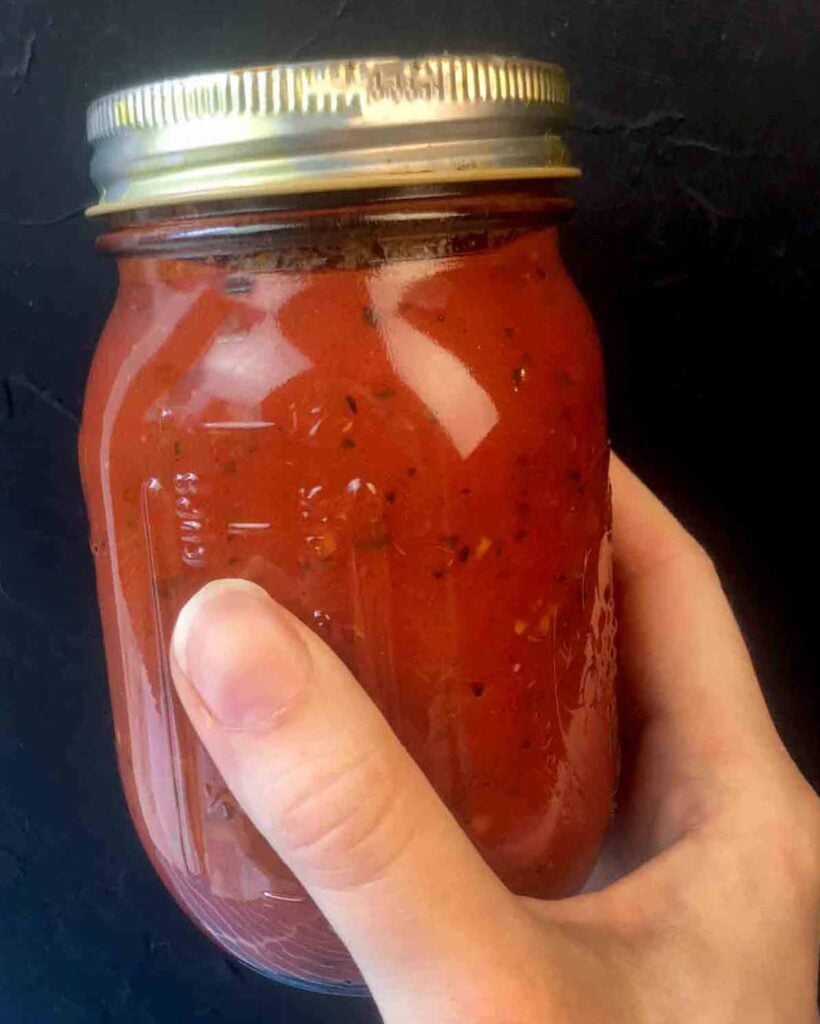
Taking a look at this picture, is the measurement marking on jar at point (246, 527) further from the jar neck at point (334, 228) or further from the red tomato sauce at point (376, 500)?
the jar neck at point (334, 228)

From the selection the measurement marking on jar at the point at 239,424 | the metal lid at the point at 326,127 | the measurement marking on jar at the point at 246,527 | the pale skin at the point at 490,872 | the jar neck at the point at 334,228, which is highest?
the metal lid at the point at 326,127

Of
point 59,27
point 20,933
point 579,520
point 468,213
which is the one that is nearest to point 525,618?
point 579,520

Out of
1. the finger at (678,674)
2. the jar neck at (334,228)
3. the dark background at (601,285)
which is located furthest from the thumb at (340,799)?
the dark background at (601,285)

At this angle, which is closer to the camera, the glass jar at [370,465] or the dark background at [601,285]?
the glass jar at [370,465]

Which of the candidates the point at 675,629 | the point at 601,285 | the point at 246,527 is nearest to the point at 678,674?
the point at 675,629

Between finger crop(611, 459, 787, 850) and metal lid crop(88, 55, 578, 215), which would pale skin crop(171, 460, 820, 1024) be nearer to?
finger crop(611, 459, 787, 850)

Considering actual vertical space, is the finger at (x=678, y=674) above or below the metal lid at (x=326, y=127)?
below

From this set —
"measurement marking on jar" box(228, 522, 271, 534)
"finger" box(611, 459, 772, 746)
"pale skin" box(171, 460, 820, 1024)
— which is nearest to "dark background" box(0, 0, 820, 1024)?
"finger" box(611, 459, 772, 746)

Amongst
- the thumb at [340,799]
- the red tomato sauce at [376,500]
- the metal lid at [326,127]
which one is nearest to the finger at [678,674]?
the red tomato sauce at [376,500]

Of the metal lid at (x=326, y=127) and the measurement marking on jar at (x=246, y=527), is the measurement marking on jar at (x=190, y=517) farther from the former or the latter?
the metal lid at (x=326, y=127)
